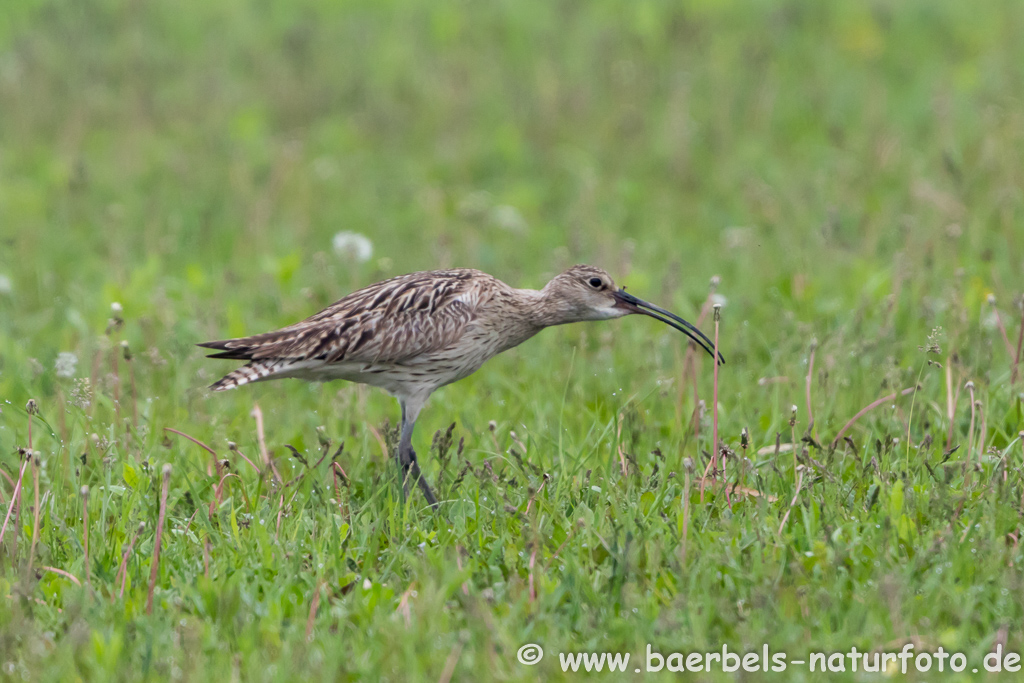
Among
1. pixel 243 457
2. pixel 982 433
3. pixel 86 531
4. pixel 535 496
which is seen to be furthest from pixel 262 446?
pixel 982 433

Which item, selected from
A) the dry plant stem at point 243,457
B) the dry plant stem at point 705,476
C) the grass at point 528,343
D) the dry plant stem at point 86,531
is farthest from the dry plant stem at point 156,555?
the dry plant stem at point 705,476

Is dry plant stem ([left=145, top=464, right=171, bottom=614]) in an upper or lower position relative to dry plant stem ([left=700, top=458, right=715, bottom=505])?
lower

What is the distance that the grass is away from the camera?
413cm

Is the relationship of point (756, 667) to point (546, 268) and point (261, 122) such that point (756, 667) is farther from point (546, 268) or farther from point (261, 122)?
point (261, 122)

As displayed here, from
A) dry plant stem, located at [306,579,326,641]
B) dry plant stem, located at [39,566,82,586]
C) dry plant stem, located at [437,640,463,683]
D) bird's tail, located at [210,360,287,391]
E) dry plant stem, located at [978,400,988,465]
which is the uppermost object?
bird's tail, located at [210,360,287,391]

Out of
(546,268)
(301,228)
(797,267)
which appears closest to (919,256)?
(797,267)

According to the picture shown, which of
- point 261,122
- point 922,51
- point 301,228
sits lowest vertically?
point 301,228

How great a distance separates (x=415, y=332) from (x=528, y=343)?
2143 millimetres

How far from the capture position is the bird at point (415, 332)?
18.6 feet

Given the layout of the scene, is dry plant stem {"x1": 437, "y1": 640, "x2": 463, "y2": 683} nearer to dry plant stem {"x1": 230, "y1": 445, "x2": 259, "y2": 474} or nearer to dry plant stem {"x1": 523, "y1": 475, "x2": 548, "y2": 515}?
dry plant stem {"x1": 523, "y1": 475, "x2": 548, "y2": 515}

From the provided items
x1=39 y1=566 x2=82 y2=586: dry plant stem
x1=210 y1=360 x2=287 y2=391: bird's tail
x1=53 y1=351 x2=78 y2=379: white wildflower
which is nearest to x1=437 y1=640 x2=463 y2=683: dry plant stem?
x1=39 y1=566 x2=82 y2=586: dry plant stem

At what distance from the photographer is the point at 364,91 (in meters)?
13.4

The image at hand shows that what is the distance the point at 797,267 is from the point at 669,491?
12.4 feet

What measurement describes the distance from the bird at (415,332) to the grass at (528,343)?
0.38 meters
